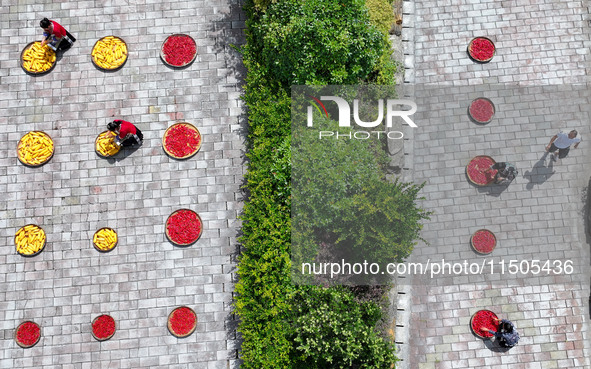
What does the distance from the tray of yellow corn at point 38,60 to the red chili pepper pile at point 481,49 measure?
46.1 ft

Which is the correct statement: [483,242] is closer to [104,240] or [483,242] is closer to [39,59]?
[104,240]

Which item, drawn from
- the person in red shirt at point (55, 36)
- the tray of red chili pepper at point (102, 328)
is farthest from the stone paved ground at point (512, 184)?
the person in red shirt at point (55, 36)

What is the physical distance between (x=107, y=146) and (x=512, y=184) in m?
13.3

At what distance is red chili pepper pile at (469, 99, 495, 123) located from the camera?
16.9 meters

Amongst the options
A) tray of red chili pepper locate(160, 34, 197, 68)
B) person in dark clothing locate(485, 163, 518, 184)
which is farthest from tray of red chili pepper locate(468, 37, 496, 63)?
tray of red chili pepper locate(160, 34, 197, 68)

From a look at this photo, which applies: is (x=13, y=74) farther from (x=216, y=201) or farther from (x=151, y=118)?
(x=216, y=201)

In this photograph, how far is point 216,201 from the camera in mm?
16234

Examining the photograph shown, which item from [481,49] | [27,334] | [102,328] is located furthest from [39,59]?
[481,49]

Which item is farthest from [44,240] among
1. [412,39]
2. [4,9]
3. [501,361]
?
[501,361]

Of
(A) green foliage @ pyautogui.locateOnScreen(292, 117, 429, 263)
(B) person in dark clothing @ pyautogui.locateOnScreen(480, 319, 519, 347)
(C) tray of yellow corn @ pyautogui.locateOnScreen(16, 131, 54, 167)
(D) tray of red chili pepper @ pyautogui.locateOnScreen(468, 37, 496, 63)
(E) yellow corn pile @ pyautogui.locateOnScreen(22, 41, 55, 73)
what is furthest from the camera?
(D) tray of red chili pepper @ pyautogui.locateOnScreen(468, 37, 496, 63)

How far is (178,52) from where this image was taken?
1678 cm

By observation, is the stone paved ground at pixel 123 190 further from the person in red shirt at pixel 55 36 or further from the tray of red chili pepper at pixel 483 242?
the tray of red chili pepper at pixel 483 242

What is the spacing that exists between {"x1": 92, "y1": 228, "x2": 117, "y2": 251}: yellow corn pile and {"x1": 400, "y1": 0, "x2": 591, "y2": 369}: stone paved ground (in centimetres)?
973

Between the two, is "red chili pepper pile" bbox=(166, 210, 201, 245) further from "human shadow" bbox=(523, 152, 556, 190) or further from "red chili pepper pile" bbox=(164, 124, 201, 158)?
"human shadow" bbox=(523, 152, 556, 190)
